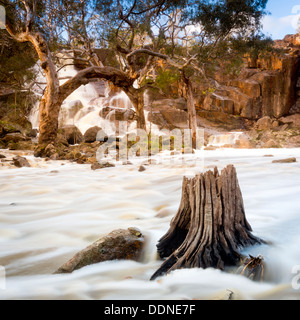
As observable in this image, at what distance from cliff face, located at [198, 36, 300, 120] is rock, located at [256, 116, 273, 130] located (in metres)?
2.07

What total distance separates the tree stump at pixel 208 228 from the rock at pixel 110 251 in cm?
20

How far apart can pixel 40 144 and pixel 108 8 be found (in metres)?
8.04

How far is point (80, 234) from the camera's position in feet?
8.75

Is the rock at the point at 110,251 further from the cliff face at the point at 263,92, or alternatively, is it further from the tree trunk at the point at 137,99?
the cliff face at the point at 263,92

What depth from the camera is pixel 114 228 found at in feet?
9.12

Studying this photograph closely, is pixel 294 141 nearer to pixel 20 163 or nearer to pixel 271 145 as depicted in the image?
pixel 271 145

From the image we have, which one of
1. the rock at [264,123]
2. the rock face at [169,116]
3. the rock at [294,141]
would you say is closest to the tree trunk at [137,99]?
the rock face at [169,116]

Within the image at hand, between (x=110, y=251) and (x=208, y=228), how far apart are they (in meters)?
0.75

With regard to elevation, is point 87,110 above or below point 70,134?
above

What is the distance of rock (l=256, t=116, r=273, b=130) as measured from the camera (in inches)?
905

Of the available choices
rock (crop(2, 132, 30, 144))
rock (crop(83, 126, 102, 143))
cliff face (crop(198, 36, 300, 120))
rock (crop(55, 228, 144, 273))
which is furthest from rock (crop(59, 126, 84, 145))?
rock (crop(55, 228, 144, 273))

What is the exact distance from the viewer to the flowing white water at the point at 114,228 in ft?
5.24

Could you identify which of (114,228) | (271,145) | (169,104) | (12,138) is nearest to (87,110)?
(169,104)

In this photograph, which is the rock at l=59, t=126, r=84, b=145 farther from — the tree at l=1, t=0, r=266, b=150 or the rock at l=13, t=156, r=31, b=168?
the rock at l=13, t=156, r=31, b=168
